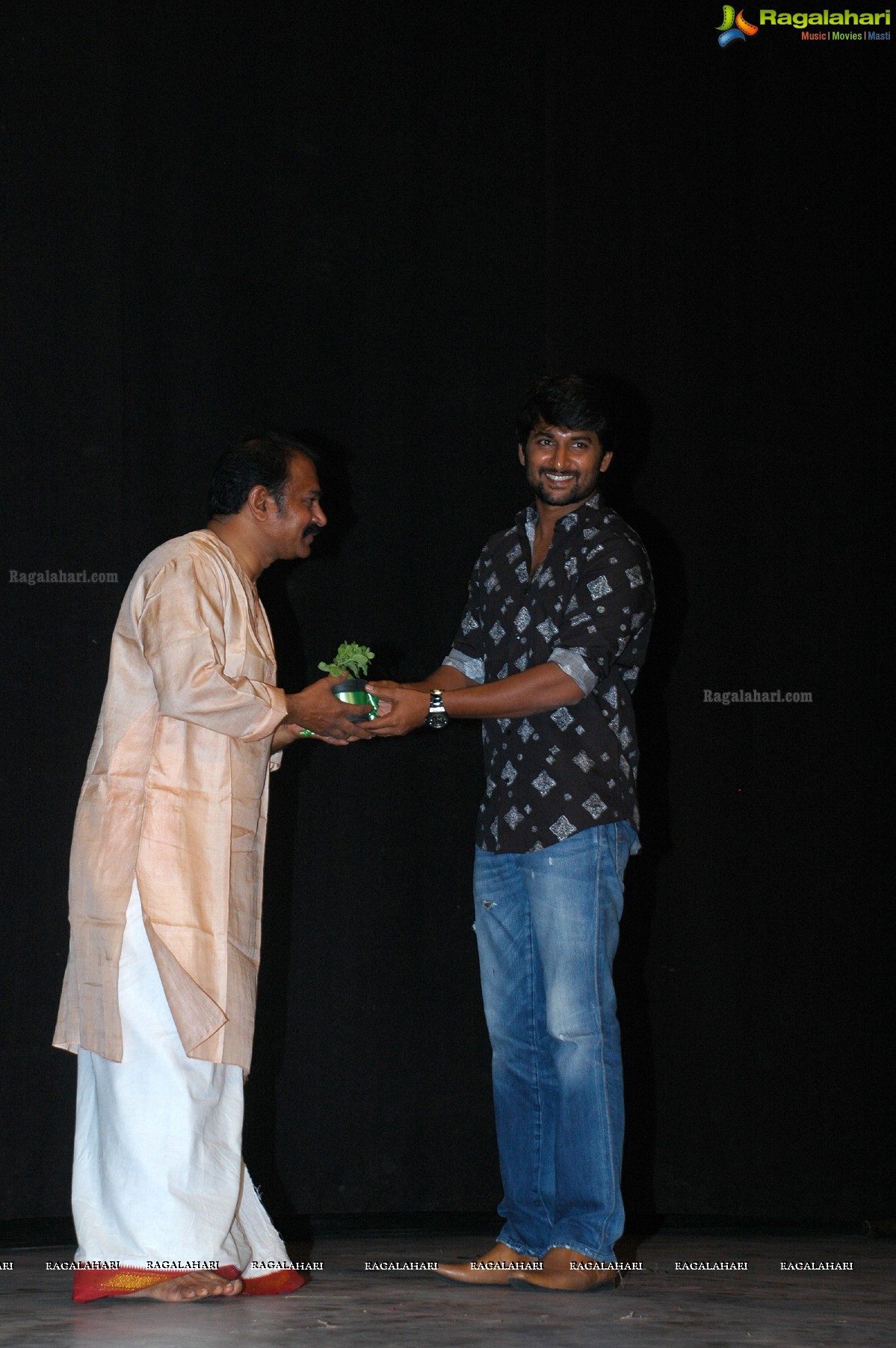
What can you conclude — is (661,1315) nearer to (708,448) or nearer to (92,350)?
(708,448)

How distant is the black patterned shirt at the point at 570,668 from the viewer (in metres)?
2.63

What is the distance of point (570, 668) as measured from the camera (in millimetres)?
2629

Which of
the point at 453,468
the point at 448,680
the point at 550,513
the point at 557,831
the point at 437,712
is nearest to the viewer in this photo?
the point at 557,831

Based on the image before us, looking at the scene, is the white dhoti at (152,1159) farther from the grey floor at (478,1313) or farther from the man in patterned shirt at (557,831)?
the man in patterned shirt at (557,831)

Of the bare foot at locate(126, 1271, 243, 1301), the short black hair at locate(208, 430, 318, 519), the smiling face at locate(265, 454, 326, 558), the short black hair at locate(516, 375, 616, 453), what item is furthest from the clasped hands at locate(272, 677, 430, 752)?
the bare foot at locate(126, 1271, 243, 1301)

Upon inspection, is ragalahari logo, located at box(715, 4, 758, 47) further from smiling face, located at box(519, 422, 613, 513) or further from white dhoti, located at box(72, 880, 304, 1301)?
white dhoti, located at box(72, 880, 304, 1301)

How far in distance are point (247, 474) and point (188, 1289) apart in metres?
1.51

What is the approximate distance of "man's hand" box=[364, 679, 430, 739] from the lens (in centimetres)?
277

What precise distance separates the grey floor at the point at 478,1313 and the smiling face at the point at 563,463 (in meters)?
1.50

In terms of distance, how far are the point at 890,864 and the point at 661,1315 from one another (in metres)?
1.70


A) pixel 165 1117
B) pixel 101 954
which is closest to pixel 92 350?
pixel 101 954

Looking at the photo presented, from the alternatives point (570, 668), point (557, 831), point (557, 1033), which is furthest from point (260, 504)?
point (557, 1033)

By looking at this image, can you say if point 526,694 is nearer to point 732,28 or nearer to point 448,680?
point 448,680

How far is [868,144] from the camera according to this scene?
3.83 metres
